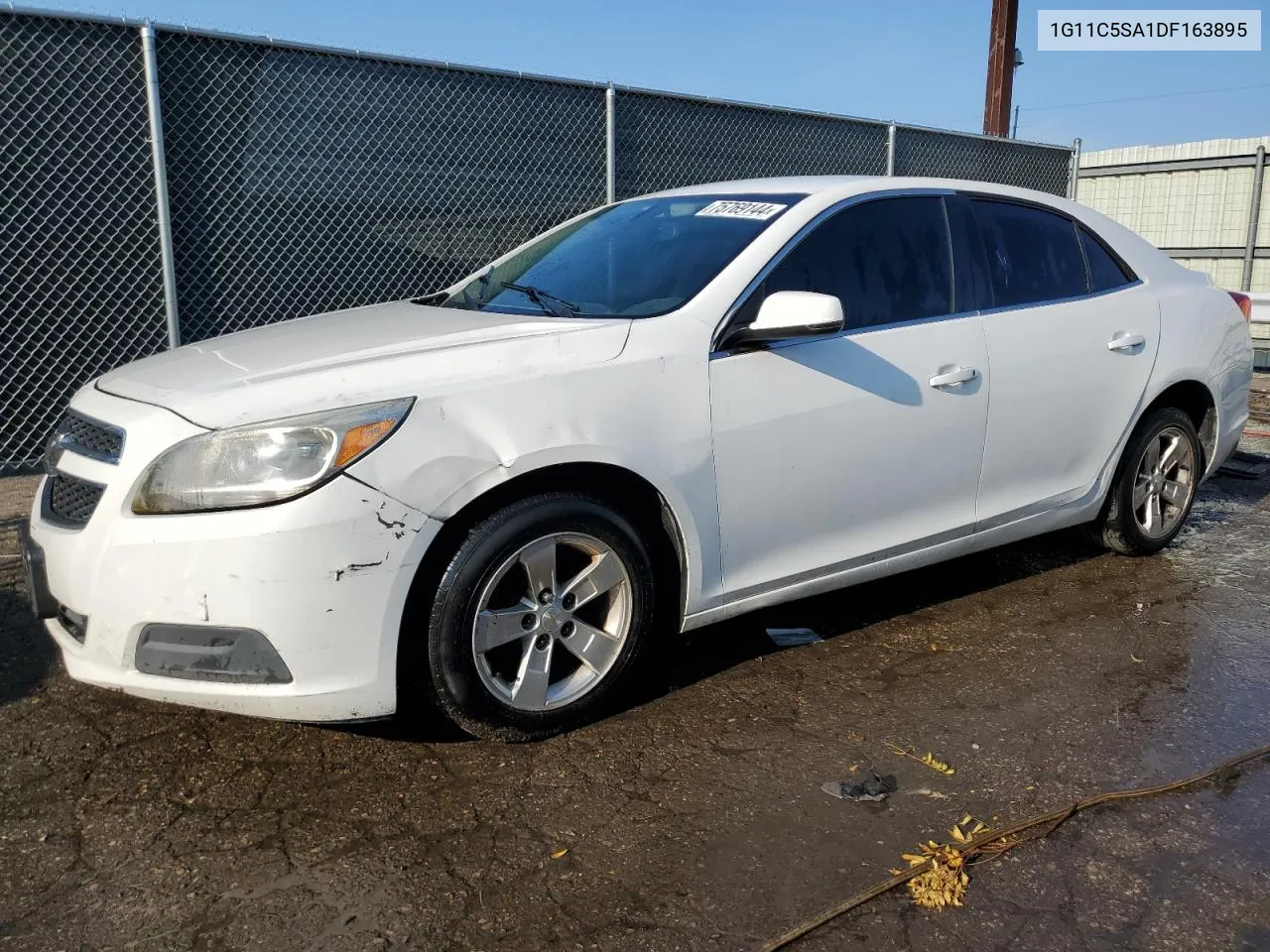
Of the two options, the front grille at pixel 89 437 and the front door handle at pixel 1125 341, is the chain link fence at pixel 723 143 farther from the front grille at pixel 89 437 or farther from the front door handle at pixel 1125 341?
the front grille at pixel 89 437

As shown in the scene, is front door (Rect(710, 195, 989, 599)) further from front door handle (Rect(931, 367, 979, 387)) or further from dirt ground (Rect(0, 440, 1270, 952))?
dirt ground (Rect(0, 440, 1270, 952))

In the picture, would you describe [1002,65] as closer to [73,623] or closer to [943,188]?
[943,188]

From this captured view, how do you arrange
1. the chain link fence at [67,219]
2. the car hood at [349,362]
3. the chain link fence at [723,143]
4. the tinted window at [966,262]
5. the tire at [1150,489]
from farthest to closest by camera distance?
1. the chain link fence at [723,143]
2. the chain link fence at [67,219]
3. the tire at [1150,489]
4. the tinted window at [966,262]
5. the car hood at [349,362]

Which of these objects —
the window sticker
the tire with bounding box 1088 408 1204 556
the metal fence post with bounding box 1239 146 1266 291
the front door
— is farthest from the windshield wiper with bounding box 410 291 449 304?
the metal fence post with bounding box 1239 146 1266 291

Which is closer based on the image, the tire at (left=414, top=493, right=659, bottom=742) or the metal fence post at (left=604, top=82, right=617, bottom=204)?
the tire at (left=414, top=493, right=659, bottom=742)

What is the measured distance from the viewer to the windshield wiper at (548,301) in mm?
3354

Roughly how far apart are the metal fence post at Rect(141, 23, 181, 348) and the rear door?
4.23 m

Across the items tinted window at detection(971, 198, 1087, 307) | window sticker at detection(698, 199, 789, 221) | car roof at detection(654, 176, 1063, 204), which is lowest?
tinted window at detection(971, 198, 1087, 307)

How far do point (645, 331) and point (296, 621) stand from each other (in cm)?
128

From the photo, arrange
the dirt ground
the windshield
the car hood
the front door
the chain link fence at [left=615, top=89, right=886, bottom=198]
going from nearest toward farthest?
the dirt ground < the car hood < the front door < the windshield < the chain link fence at [left=615, top=89, right=886, bottom=198]

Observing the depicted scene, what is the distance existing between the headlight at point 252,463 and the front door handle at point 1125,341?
305 cm

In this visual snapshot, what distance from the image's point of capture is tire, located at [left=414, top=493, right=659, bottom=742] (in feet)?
8.87

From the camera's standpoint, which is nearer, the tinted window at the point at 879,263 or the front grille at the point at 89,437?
the front grille at the point at 89,437

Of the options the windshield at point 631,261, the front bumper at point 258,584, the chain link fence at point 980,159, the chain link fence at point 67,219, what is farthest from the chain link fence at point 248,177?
the front bumper at point 258,584
